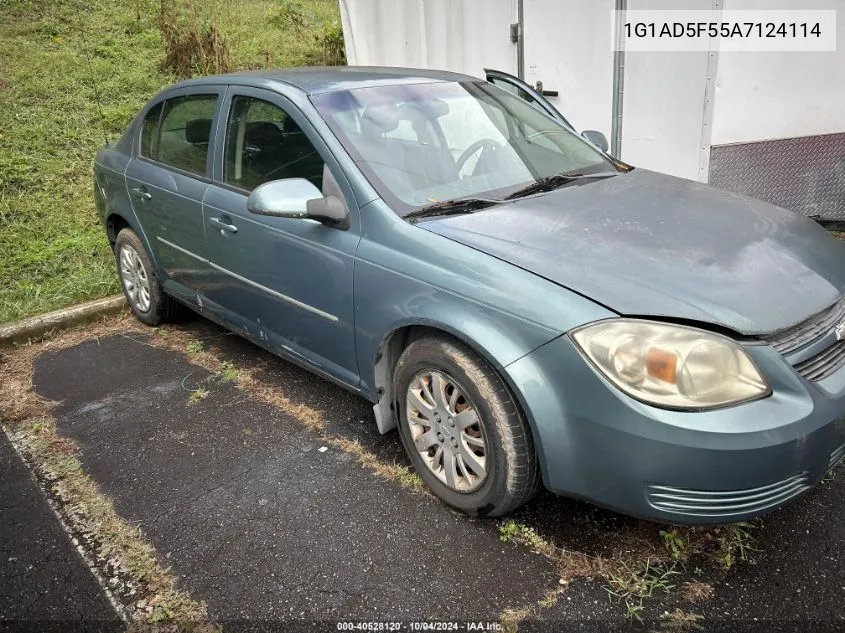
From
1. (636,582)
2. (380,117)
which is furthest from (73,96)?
(636,582)

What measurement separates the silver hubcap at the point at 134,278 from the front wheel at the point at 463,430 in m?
2.52

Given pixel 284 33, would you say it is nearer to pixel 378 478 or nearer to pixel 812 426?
pixel 378 478

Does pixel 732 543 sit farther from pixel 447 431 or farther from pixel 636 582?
pixel 447 431

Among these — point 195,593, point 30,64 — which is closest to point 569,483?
point 195,593

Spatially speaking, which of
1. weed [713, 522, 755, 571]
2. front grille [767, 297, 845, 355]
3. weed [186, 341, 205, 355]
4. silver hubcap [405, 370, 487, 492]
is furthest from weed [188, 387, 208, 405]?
front grille [767, 297, 845, 355]

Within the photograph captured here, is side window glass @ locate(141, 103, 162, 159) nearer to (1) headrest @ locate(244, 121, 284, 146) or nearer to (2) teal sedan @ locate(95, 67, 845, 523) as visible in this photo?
(2) teal sedan @ locate(95, 67, 845, 523)

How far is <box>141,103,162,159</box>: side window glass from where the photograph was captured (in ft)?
13.8

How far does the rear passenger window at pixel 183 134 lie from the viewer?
3.68 meters

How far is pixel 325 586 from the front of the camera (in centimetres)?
233

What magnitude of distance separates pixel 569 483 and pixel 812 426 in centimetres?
73

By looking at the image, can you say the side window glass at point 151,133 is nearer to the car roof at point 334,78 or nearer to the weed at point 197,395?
the car roof at point 334,78

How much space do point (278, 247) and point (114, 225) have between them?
2.20 metres

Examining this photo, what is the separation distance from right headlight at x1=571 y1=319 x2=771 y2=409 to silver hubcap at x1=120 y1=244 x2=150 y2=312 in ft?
11.0

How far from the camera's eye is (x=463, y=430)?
98.8 inches
